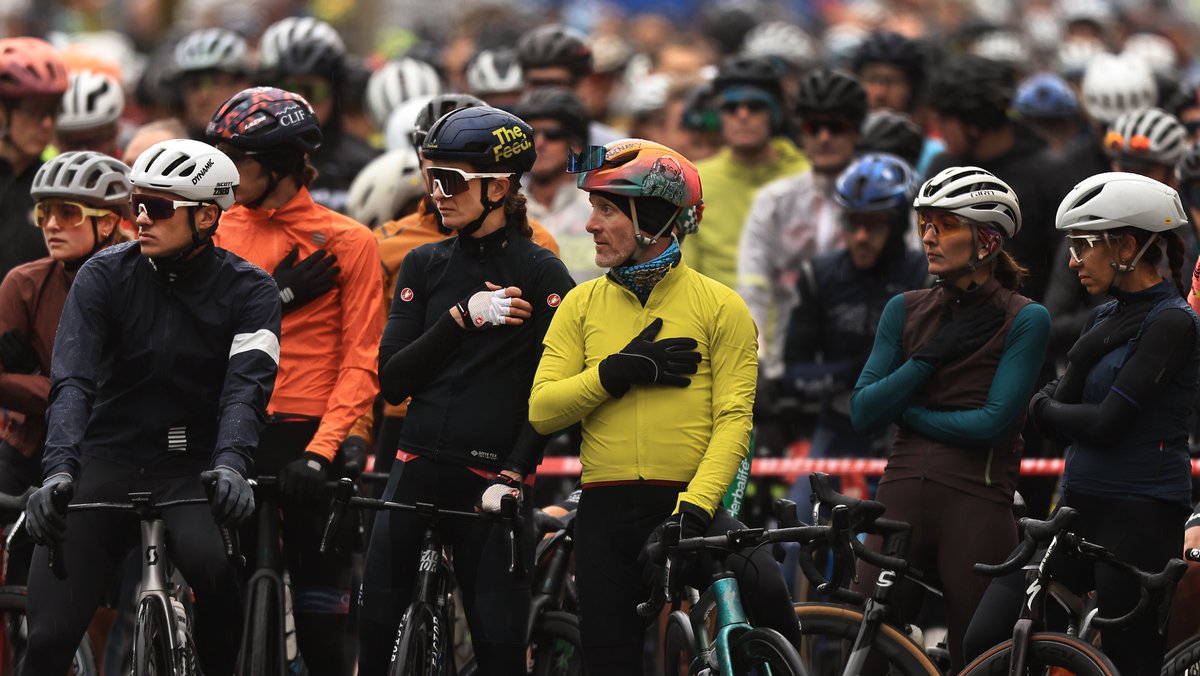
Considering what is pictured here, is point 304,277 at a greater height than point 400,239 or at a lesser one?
lesser

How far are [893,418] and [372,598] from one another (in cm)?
222

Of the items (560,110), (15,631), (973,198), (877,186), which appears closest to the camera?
(973,198)

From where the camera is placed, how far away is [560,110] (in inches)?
493

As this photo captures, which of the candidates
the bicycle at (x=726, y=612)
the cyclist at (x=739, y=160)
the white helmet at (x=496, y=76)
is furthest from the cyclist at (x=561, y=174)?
the bicycle at (x=726, y=612)

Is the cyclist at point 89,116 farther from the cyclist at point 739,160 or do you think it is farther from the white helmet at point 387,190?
the cyclist at point 739,160

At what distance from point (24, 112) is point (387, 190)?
2219 mm

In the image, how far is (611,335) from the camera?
820cm

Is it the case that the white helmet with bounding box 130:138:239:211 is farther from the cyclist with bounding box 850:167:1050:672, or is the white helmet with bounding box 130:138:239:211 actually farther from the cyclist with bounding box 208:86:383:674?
the cyclist with bounding box 850:167:1050:672

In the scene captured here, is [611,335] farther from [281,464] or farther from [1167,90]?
[1167,90]

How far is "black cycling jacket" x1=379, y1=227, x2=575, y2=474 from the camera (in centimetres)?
852

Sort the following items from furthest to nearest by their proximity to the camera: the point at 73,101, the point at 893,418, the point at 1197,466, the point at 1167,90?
the point at 1167,90 → the point at 73,101 → the point at 1197,466 → the point at 893,418

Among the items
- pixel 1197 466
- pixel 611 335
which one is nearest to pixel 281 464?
pixel 611 335

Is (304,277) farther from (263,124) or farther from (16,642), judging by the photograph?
(16,642)

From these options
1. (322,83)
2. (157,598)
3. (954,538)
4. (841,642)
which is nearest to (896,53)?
(322,83)
